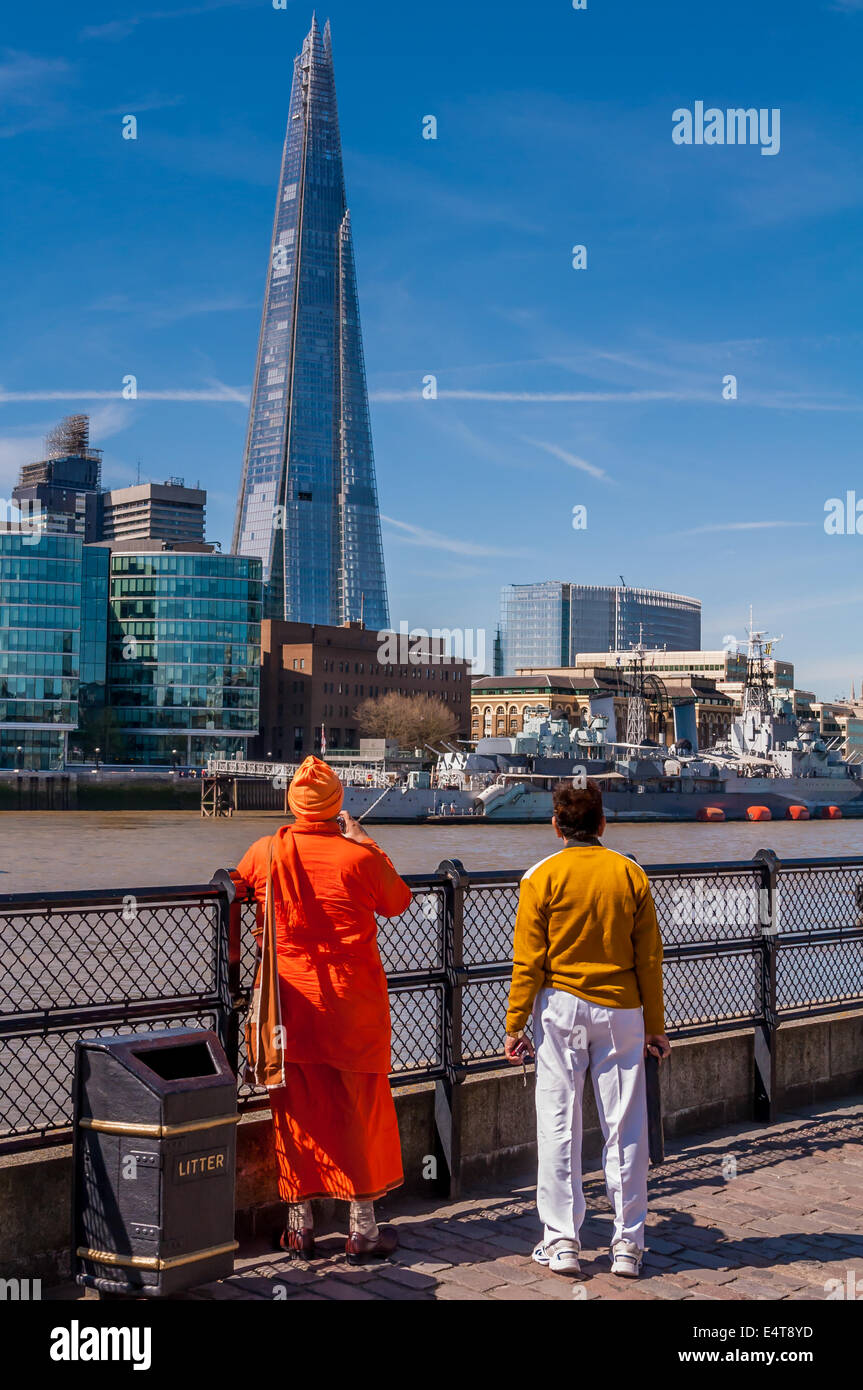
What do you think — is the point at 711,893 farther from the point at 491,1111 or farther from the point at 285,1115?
the point at 285,1115

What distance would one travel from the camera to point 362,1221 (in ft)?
19.3

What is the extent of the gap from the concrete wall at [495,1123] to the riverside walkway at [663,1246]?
19 centimetres

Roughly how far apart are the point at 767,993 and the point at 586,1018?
12.2ft

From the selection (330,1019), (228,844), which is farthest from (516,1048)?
(228,844)

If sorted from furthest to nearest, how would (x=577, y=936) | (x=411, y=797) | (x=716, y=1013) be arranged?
1. (x=411, y=797)
2. (x=716, y=1013)
3. (x=577, y=936)

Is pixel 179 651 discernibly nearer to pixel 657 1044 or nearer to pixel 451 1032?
pixel 451 1032

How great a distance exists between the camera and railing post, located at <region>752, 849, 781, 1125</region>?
29.3ft

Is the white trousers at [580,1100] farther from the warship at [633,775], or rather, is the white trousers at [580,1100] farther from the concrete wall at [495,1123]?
the warship at [633,775]

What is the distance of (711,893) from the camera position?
9.71 m

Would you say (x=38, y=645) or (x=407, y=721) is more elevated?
(x=38, y=645)

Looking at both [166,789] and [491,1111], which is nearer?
[491,1111]

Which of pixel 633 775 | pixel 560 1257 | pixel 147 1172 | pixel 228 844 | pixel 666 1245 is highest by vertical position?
pixel 147 1172
